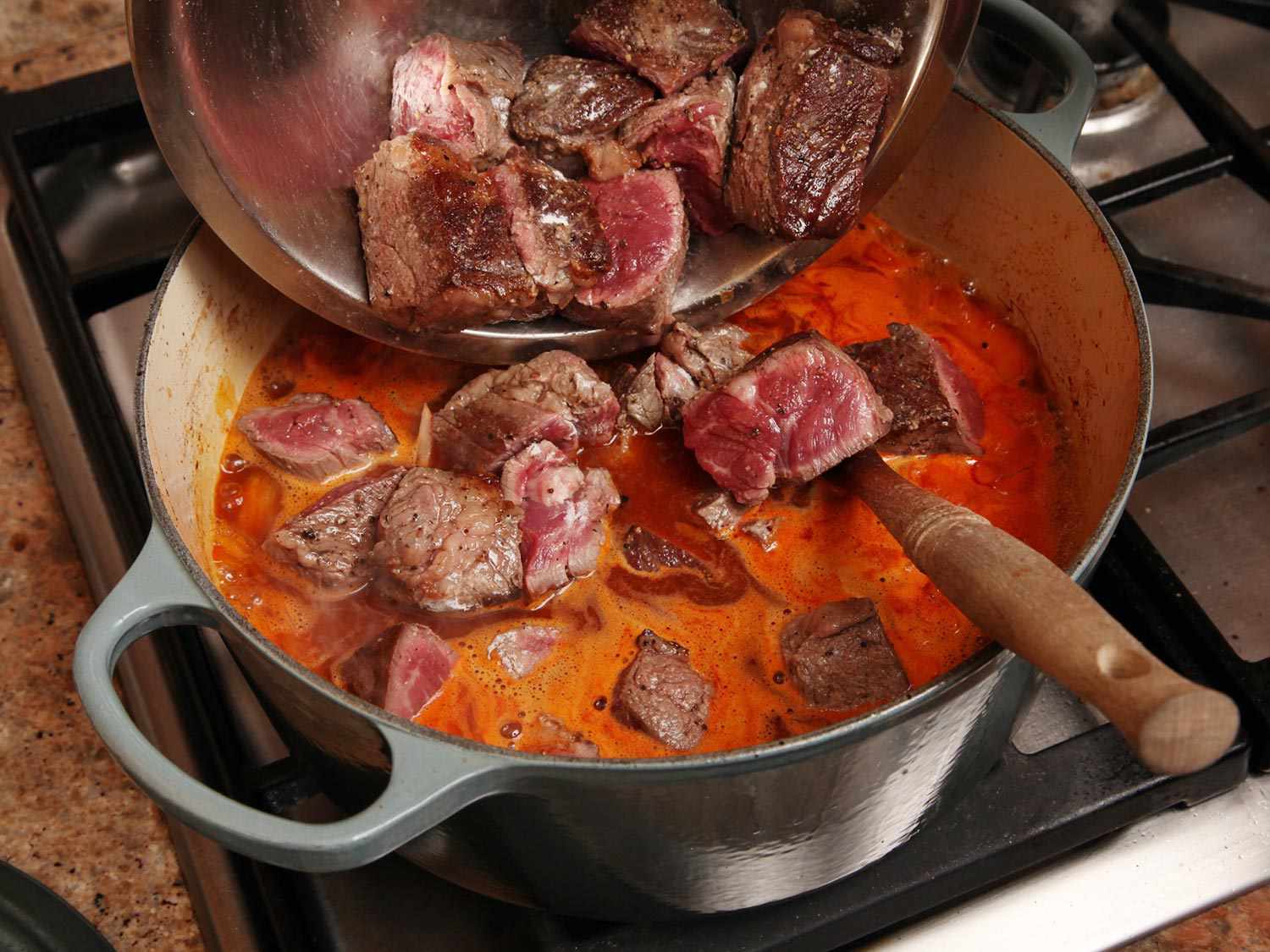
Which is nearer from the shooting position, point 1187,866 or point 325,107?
point 1187,866

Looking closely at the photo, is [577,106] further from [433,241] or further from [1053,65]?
[1053,65]

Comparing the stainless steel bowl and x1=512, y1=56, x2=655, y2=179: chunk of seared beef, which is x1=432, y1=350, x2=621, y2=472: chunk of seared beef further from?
x1=512, y1=56, x2=655, y2=179: chunk of seared beef

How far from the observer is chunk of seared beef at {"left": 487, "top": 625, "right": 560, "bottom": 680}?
4.64 feet

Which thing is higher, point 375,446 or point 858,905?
point 375,446

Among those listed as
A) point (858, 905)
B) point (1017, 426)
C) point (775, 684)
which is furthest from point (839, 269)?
point (858, 905)

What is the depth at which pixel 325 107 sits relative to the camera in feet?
5.00

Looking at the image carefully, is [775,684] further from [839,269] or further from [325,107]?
[325,107]

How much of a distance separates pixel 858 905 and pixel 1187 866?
1.30 ft

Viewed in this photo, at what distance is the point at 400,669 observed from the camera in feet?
4.45

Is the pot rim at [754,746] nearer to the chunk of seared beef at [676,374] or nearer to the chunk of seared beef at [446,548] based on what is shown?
the chunk of seared beef at [446,548]

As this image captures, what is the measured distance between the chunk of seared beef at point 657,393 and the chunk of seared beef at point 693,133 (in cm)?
25

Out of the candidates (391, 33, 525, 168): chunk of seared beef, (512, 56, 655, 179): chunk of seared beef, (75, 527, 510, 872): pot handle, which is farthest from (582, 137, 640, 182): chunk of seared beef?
(75, 527, 510, 872): pot handle

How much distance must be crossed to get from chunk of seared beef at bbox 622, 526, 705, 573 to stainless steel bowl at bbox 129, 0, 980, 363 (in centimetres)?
31

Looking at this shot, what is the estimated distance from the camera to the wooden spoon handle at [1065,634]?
85 cm
